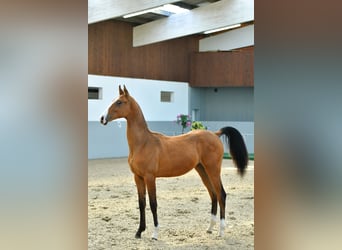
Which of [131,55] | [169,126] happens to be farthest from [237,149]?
[169,126]

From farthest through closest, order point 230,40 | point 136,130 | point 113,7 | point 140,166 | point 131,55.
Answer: point 230,40 < point 131,55 < point 113,7 < point 136,130 < point 140,166

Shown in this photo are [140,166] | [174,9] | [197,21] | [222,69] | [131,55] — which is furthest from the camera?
[222,69]

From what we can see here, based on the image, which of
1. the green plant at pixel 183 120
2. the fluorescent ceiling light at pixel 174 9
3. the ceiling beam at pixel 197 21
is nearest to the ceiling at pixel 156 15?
the fluorescent ceiling light at pixel 174 9

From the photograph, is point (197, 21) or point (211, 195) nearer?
point (211, 195)

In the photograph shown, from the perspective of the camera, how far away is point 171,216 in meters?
4.91

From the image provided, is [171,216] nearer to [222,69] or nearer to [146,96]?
[146,96]

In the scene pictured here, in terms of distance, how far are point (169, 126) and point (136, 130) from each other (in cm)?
1032

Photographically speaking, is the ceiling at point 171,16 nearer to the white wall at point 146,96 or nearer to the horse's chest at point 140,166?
the white wall at point 146,96

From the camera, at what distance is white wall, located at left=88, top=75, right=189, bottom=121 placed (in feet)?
40.1
